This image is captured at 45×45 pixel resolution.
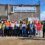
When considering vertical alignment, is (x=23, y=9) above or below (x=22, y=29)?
above

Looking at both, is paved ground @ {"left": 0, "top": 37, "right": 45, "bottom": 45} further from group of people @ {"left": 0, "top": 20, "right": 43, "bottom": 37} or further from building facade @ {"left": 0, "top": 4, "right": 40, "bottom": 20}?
building facade @ {"left": 0, "top": 4, "right": 40, "bottom": 20}

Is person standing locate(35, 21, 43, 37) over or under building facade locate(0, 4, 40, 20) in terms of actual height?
under

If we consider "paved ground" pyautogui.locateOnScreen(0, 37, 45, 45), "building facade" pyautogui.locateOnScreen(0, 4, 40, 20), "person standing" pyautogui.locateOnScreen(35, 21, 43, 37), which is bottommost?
"paved ground" pyautogui.locateOnScreen(0, 37, 45, 45)

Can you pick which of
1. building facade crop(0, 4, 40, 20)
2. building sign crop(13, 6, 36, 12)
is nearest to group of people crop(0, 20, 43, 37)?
building facade crop(0, 4, 40, 20)

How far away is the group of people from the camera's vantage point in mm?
26906

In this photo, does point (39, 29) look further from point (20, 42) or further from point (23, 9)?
point (20, 42)

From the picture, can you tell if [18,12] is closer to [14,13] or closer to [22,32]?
[14,13]

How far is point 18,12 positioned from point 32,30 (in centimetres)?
274

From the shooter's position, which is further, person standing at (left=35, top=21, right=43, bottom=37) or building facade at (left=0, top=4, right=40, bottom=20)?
building facade at (left=0, top=4, right=40, bottom=20)

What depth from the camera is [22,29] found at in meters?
27.3

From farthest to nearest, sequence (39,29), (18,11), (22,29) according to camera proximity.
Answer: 1. (18,11)
2. (22,29)
3. (39,29)

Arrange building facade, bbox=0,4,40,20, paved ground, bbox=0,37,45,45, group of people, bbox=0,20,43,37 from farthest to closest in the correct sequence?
building facade, bbox=0,4,40,20 → group of people, bbox=0,20,43,37 → paved ground, bbox=0,37,45,45

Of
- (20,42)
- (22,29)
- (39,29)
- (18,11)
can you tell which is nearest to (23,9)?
(18,11)

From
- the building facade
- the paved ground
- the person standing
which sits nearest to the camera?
the paved ground
